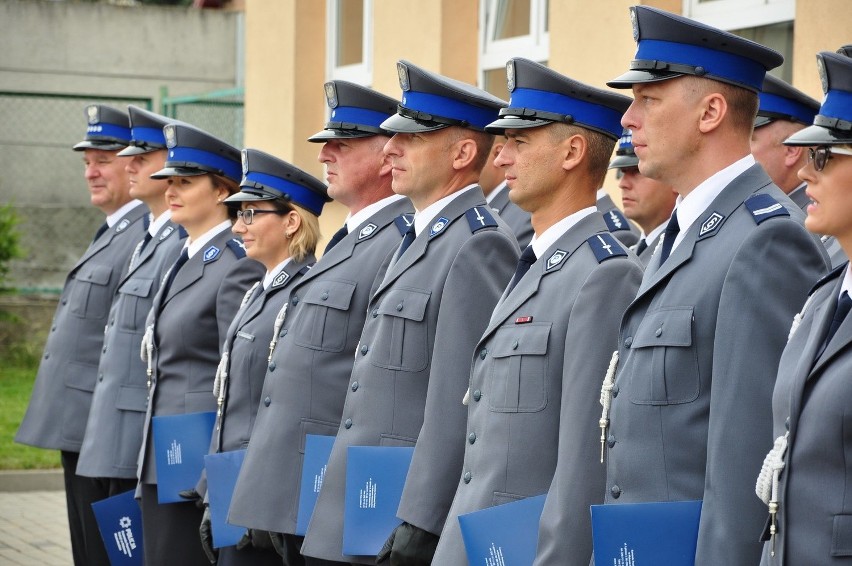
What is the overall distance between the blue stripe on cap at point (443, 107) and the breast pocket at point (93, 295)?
114 inches

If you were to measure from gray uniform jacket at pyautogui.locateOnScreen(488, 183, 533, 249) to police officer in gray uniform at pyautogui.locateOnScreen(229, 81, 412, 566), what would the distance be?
2.68 feet

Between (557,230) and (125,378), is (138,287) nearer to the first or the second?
(125,378)

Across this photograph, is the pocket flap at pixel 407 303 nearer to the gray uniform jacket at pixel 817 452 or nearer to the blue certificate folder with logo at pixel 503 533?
the blue certificate folder with logo at pixel 503 533

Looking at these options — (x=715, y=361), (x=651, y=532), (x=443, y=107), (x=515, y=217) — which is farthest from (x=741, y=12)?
(x=651, y=532)

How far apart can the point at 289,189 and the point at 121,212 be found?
2.15 m

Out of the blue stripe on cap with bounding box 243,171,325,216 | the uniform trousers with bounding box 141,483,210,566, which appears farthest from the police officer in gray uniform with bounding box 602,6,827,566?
the uniform trousers with bounding box 141,483,210,566

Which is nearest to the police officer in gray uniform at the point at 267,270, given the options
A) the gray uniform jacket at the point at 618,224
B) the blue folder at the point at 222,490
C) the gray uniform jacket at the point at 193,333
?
the blue folder at the point at 222,490

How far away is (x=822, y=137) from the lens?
289 centimetres

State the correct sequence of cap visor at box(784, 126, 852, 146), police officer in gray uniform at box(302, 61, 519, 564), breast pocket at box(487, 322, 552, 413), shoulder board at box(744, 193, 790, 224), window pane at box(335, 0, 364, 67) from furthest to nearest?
window pane at box(335, 0, 364, 67)
police officer in gray uniform at box(302, 61, 519, 564)
breast pocket at box(487, 322, 552, 413)
shoulder board at box(744, 193, 790, 224)
cap visor at box(784, 126, 852, 146)

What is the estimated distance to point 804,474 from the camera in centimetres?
283

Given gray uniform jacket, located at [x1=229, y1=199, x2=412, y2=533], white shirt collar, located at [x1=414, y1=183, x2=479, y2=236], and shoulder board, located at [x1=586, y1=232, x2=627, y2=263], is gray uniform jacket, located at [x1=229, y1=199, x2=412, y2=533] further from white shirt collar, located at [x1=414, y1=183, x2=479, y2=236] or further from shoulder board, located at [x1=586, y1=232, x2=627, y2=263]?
shoulder board, located at [x1=586, y1=232, x2=627, y2=263]

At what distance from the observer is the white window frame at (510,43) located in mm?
8164

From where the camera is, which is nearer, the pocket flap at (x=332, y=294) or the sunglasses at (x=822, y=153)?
the sunglasses at (x=822, y=153)

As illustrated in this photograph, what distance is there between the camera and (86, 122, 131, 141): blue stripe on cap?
303 inches
